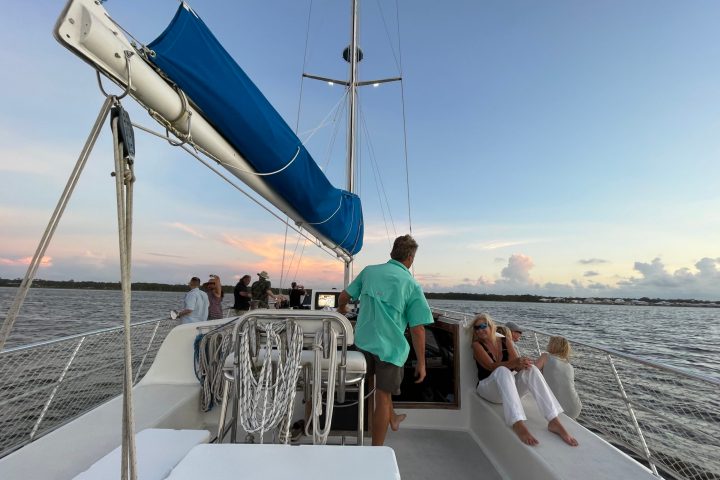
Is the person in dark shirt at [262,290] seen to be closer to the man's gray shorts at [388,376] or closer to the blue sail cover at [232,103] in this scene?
the blue sail cover at [232,103]

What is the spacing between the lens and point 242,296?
6.82m

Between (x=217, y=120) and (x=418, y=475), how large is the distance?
7.34ft

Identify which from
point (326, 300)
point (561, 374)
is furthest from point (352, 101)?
point (561, 374)

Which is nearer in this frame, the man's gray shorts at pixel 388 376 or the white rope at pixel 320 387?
the white rope at pixel 320 387

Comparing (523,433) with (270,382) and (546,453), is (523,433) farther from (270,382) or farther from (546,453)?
(270,382)

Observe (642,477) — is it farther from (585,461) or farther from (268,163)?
(268,163)

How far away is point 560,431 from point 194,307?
14.6ft

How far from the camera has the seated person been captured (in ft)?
8.49

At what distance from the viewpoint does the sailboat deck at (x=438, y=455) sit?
7.49 ft

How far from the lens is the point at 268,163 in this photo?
6.75 ft

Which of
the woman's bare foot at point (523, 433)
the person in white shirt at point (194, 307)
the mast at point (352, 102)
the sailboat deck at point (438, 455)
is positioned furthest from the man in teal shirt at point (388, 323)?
the mast at point (352, 102)

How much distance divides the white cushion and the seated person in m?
2.30

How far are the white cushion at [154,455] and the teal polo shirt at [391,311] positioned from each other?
3.33ft

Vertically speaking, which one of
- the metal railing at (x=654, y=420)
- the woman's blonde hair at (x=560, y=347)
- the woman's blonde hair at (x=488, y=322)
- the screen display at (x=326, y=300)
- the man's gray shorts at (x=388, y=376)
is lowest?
the metal railing at (x=654, y=420)
